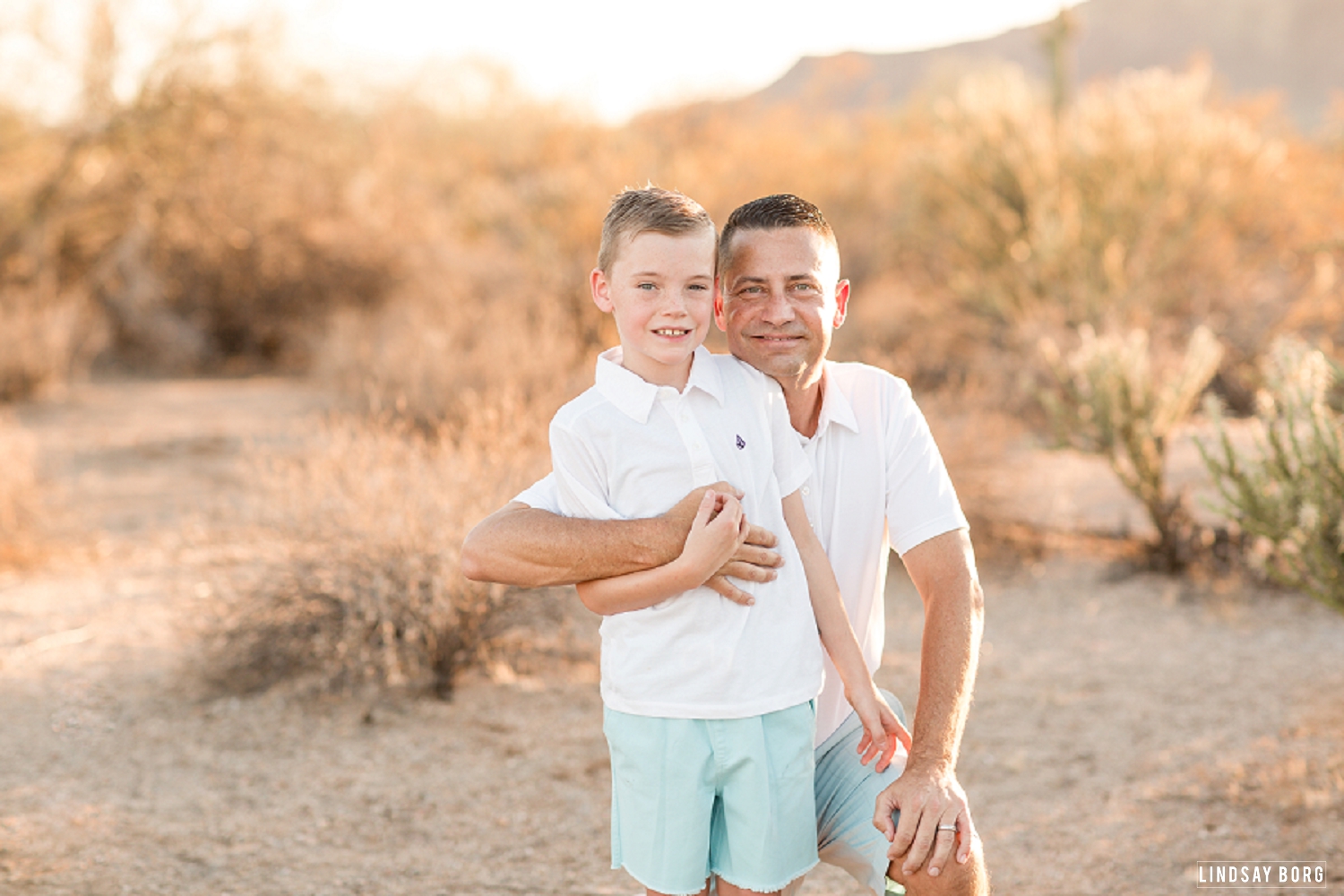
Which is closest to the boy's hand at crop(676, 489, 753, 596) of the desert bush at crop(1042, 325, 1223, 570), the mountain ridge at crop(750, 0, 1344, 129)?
the desert bush at crop(1042, 325, 1223, 570)

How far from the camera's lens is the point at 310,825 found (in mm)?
3980

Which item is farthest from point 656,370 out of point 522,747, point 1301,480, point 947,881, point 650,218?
point 1301,480

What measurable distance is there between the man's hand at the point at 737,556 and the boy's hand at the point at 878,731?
1.11ft

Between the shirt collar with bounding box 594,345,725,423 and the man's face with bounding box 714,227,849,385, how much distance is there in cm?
18

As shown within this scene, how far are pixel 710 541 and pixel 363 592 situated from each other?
3.10m

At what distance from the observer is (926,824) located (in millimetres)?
2229

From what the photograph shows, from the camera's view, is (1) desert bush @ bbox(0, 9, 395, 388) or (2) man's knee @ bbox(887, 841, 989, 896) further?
(1) desert bush @ bbox(0, 9, 395, 388)

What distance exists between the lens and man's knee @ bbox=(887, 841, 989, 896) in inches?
88.0

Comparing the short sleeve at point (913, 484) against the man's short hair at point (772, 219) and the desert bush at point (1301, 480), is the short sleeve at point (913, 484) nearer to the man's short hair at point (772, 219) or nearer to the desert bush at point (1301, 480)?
the man's short hair at point (772, 219)

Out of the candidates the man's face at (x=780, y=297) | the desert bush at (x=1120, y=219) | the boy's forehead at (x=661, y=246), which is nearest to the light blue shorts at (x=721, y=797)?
the man's face at (x=780, y=297)

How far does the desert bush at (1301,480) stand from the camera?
4.14 m

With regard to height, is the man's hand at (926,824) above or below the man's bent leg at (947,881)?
above

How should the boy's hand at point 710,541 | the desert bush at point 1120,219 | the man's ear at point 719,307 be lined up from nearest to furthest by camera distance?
the boy's hand at point 710,541 → the man's ear at point 719,307 → the desert bush at point 1120,219

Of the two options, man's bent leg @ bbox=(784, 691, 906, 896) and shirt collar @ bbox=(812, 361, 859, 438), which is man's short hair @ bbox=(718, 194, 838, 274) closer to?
shirt collar @ bbox=(812, 361, 859, 438)
